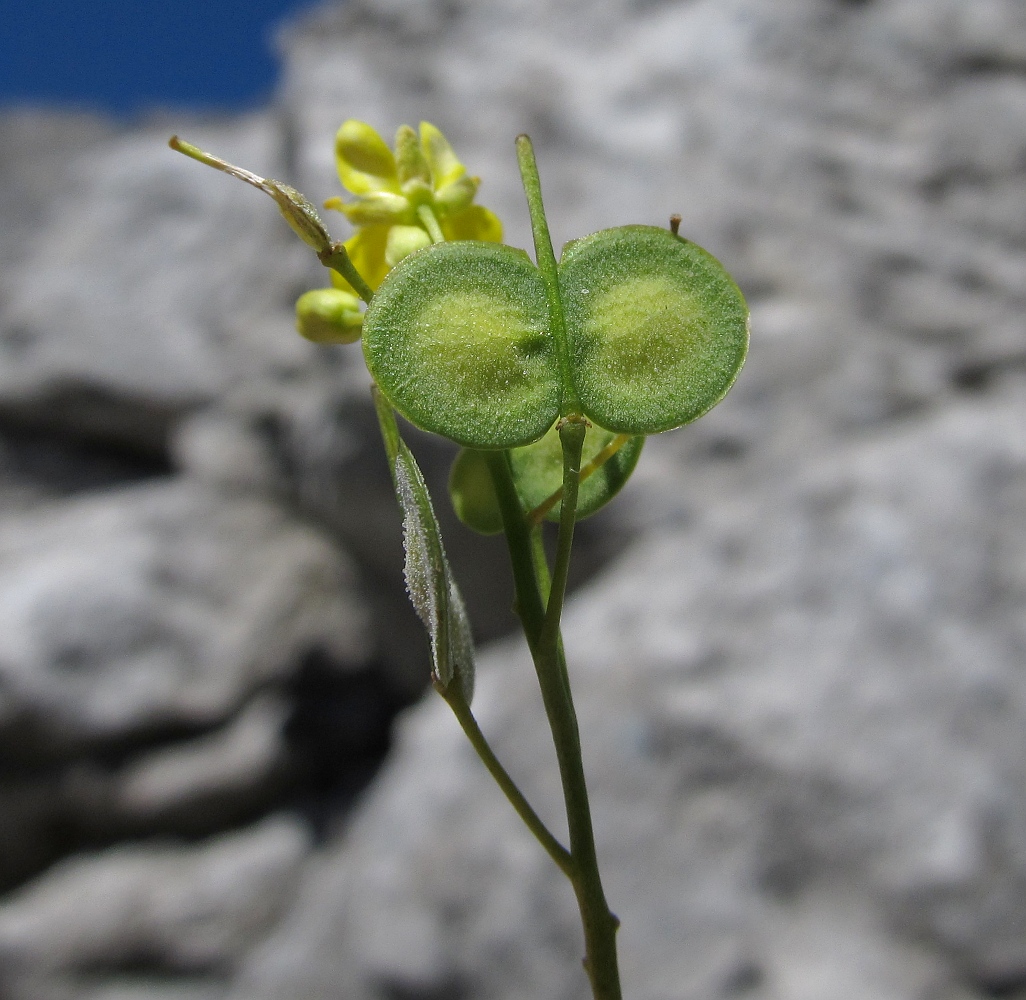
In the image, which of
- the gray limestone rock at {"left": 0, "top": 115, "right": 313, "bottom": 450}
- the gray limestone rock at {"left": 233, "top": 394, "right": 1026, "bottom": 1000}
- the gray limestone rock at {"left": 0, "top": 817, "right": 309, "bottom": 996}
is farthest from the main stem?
the gray limestone rock at {"left": 0, "top": 115, "right": 313, "bottom": 450}

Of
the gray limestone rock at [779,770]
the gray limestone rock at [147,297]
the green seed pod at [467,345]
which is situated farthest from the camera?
the gray limestone rock at [147,297]

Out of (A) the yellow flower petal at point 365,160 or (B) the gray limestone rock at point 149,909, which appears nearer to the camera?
(A) the yellow flower petal at point 365,160

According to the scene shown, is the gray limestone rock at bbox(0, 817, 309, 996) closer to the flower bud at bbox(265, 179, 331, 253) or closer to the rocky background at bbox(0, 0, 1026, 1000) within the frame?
the rocky background at bbox(0, 0, 1026, 1000)

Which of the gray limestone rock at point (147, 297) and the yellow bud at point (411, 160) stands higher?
the gray limestone rock at point (147, 297)

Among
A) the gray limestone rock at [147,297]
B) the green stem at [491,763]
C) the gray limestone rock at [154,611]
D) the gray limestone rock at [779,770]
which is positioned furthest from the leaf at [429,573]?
the gray limestone rock at [147,297]

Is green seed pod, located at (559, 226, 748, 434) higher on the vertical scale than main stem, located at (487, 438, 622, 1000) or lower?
higher

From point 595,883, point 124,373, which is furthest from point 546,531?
point 595,883

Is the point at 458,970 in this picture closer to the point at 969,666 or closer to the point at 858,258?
the point at 969,666

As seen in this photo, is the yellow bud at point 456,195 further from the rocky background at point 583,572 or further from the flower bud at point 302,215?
the rocky background at point 583,572
